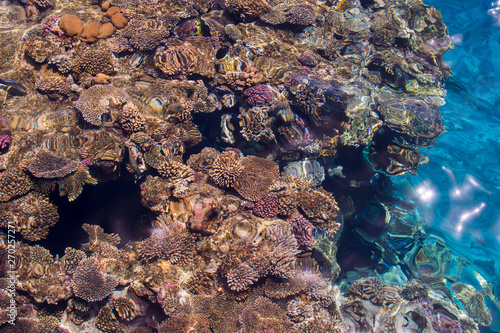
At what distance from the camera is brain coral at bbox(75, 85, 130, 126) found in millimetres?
5270

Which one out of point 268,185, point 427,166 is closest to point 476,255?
point 427,166

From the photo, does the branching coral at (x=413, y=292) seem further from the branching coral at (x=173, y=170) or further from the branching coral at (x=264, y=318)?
the branching coral at (x=173, y=170)

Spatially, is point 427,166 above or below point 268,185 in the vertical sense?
below

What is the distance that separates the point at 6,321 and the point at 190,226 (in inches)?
128

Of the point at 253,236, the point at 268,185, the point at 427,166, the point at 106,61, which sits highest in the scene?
the point at 106,61

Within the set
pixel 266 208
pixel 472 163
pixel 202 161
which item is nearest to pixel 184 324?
pixel 266 208

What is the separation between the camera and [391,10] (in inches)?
326

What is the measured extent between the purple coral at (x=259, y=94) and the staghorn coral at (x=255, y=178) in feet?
4.77

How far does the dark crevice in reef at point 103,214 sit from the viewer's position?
580 cm

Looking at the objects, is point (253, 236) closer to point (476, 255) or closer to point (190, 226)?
point (190, 226)

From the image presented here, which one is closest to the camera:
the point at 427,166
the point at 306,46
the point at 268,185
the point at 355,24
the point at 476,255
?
the point at 268,185

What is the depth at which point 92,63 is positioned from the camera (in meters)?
5.82

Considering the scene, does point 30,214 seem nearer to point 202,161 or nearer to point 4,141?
point 4,141

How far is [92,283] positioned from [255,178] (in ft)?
11.3
